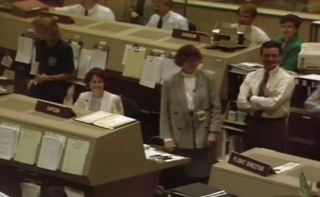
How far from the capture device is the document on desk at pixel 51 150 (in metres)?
4.05

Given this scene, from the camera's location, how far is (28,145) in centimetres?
417

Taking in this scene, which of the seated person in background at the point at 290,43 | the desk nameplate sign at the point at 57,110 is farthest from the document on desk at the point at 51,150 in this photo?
the seated person in background at the point at 290,43

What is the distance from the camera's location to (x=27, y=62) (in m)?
8.28

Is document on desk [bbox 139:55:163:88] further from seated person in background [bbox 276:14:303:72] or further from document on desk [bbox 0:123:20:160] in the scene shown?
document on desk [bbox 0:123:20:160]

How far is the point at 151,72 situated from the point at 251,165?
3663 millimetres

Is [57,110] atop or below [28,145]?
atop

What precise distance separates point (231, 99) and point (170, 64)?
0.64 m

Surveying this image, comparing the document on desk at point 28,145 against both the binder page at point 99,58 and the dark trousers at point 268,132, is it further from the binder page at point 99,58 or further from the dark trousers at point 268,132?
the binder page at point 99,58

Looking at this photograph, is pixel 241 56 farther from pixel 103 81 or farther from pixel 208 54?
pixel 103 81

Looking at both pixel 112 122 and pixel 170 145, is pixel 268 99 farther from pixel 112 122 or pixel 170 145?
pixel 112 122

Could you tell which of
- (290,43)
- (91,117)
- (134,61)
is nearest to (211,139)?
(134,61)

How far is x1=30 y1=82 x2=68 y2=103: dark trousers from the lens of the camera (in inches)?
299

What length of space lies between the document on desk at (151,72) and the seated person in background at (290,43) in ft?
3.92

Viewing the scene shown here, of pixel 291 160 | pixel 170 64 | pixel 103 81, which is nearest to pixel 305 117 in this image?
pixel 170 64
